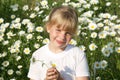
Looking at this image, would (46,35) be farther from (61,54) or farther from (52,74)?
(52,74)

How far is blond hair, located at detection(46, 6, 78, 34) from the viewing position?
8.63ft

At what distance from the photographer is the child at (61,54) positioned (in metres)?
2.64

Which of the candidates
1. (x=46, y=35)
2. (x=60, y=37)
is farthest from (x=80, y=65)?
(x=46, y=35)

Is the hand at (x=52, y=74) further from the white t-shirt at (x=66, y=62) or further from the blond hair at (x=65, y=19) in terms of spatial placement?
the blond hair at (x=65, y=19)

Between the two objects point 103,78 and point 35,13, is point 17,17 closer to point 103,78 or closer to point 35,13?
point 35,13

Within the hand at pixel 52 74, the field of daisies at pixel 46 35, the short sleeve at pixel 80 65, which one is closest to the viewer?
the hand at pixel 52 74

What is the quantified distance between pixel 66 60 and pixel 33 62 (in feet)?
0.78

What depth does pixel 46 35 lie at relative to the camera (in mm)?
4430

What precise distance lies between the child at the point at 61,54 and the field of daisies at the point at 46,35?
851 mm

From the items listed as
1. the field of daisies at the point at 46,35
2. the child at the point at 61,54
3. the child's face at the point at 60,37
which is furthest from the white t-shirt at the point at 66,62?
the field of daisies at the point at 46,35

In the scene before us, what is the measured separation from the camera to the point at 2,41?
4375 mm

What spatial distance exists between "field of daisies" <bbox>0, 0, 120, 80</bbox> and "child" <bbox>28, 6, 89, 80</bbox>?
0.85 meters

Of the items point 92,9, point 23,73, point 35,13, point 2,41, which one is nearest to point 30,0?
point 35,13

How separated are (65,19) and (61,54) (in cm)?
28
